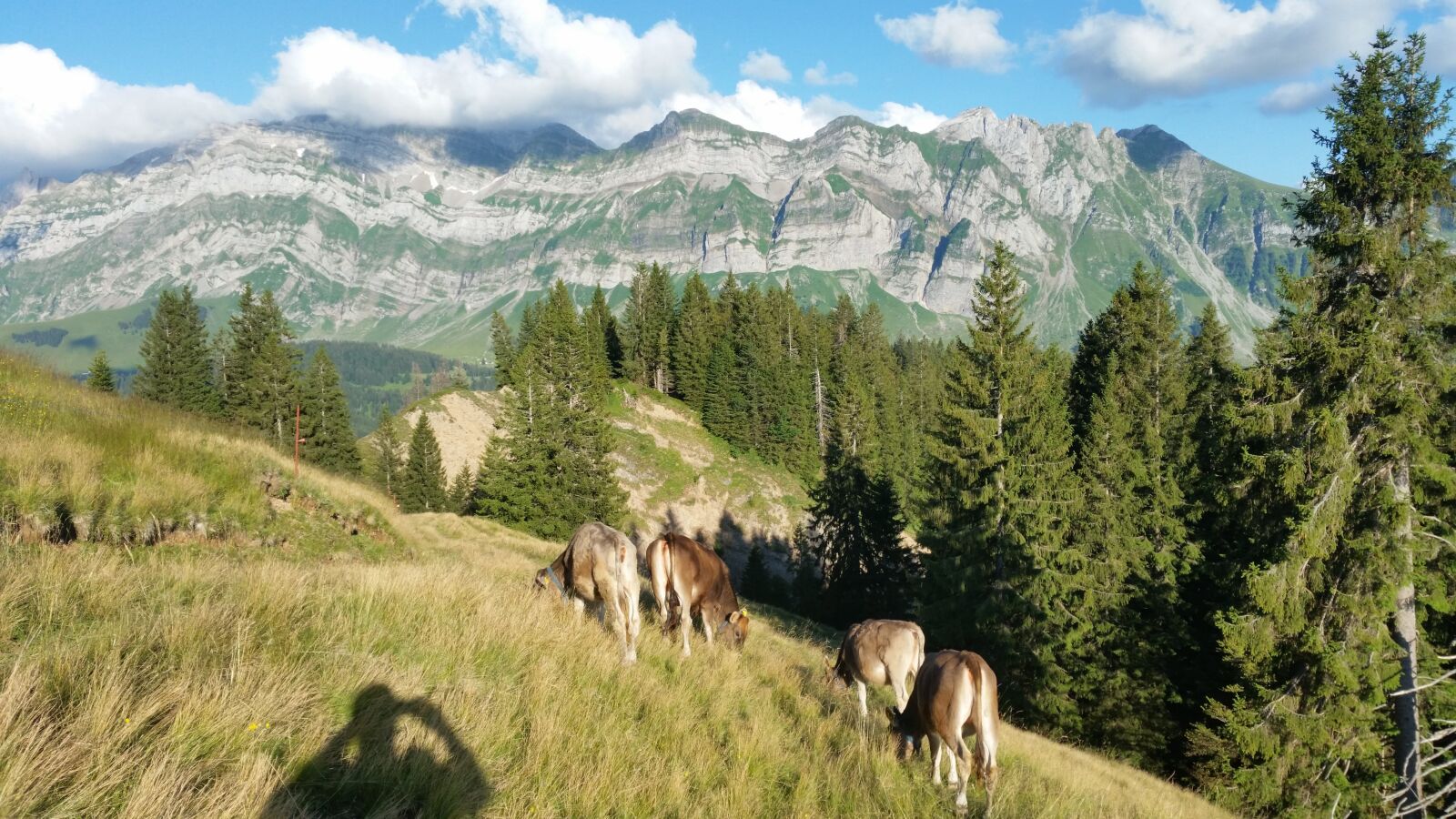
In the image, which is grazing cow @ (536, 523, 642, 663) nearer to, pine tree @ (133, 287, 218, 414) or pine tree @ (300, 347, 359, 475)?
pine tree @ (300, 347, 359, 475)

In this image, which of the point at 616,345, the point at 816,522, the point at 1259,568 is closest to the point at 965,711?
the point at 1259,568

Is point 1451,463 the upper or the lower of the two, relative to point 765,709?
upper

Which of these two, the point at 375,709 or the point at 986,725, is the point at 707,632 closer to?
the point at 986,725

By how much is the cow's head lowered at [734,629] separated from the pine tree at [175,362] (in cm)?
5257

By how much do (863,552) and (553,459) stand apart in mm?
17673

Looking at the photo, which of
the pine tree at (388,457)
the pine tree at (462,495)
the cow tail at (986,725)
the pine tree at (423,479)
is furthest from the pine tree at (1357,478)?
the pine tree at (388,457)

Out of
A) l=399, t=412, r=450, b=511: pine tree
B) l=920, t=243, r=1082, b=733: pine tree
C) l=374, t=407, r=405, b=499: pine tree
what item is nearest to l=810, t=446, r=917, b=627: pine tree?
l=920, t=243, r=1082, b=733: pine tree

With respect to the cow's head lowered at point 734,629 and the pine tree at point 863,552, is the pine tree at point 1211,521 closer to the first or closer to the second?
the cow's head lowered at point 734,629

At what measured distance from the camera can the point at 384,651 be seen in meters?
5.29

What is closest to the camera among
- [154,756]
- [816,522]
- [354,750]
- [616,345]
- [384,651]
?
[154,756]

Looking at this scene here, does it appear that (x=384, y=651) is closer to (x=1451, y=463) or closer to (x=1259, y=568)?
(x=1259, y=568)

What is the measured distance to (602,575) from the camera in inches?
352

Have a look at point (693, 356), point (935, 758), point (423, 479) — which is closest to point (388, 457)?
point (423, 479)

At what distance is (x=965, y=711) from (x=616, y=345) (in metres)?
75.7
